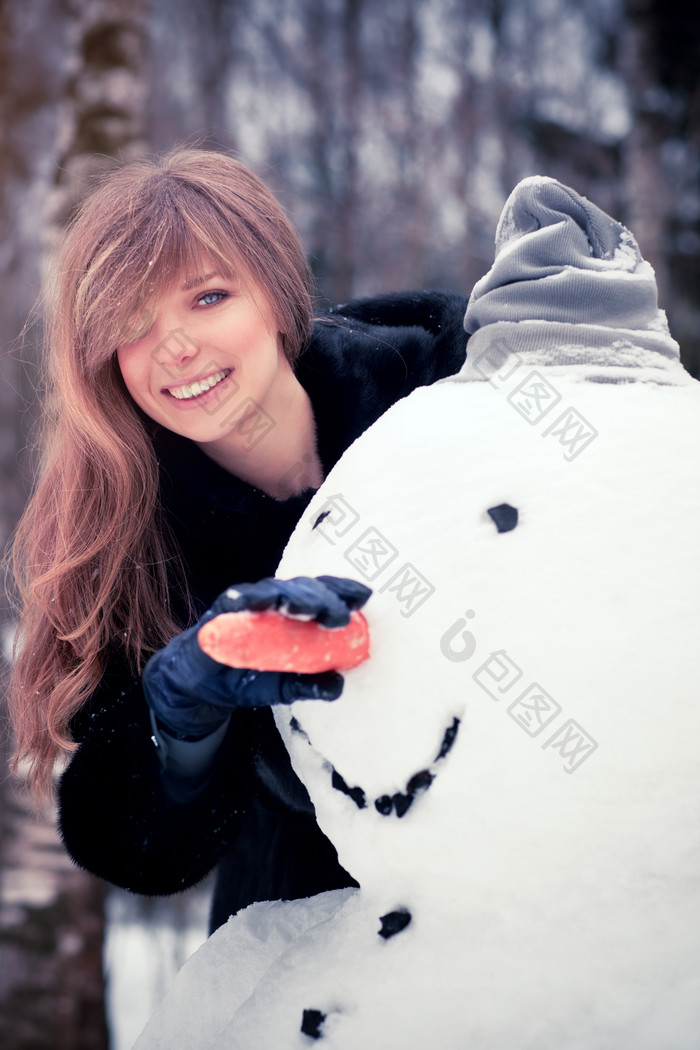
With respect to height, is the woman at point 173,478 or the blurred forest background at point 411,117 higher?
the blurred forest background at point 411,117

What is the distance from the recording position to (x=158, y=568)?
1.33m

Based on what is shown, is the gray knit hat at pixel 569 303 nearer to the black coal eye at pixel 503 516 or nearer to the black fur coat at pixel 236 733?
the black coal eye at pixel 503 516

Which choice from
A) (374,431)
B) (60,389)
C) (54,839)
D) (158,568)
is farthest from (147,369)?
(54,839)

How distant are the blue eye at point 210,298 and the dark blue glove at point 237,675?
1.82 ft

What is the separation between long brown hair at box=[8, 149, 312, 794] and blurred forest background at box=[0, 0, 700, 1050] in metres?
2.42

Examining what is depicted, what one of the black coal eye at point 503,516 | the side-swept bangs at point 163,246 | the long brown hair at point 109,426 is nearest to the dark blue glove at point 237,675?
the black coal eye at point 503,516

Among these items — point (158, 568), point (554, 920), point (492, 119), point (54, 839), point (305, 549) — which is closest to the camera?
point (554, 920)

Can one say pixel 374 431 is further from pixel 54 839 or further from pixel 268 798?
pixel 54 839

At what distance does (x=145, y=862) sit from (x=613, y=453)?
34.4 inches

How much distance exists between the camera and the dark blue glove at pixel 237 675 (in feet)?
2.60

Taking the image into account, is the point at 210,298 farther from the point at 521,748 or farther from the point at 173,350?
the point at 521,748

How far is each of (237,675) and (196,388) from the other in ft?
1.72

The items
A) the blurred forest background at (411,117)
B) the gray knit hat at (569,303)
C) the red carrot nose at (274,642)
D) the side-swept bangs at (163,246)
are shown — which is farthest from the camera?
the blurred forest background at (411,117)

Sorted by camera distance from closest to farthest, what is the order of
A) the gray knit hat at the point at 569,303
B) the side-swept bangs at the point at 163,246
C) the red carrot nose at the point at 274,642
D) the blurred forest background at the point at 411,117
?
the red carrot nose at the point at 274,642, the gray knit hat at the point at 569,303, the side-swept bangs at the point at 163,246, the blurred forest background at the point at 411,117
